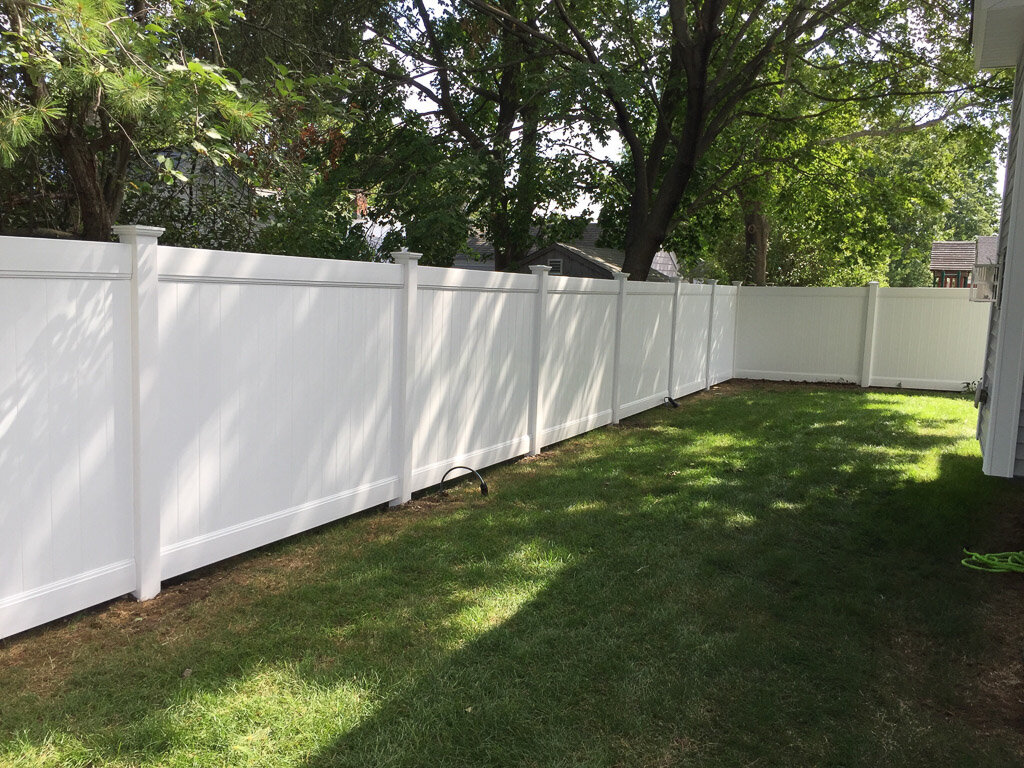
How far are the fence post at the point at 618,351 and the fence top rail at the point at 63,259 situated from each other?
6.07 metres

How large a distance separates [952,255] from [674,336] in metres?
33.0

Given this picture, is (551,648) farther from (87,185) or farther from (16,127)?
(87,185)

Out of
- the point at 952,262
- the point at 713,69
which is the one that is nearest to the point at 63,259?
the point at 713,69

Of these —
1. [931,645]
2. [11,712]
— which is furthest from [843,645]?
[11,712]

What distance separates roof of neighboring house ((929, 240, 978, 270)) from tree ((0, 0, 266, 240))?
126 feet

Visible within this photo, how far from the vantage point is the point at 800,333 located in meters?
14.3

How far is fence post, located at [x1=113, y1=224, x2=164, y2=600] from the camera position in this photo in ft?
11.9

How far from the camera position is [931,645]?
382 cm

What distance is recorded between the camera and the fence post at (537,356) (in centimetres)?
727

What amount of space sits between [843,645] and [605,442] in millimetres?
4664

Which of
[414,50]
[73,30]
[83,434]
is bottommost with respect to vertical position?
[83,434]

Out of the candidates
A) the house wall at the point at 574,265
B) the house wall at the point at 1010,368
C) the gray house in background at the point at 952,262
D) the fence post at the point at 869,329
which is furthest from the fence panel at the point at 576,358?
the gray house in background at the point at 952,262

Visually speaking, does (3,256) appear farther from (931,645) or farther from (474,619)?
(931,645)

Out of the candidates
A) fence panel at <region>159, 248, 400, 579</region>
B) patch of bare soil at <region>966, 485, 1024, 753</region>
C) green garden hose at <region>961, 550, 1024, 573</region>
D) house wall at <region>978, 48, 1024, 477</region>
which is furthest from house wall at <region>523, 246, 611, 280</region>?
patch of bare soil at <region>966, 485, 1024, 753</region>
